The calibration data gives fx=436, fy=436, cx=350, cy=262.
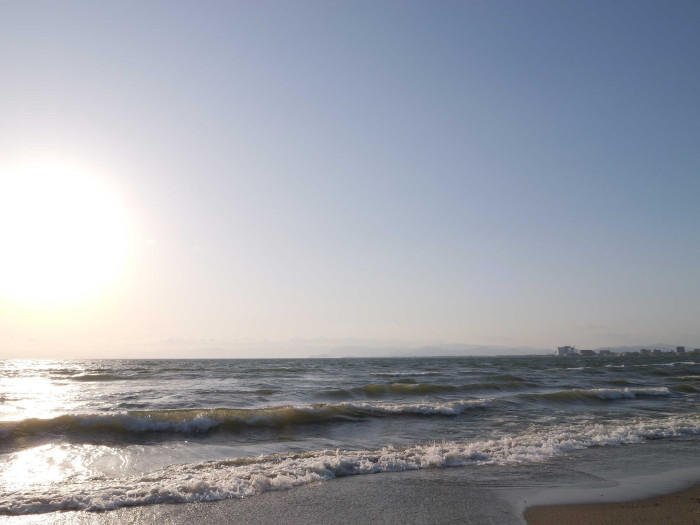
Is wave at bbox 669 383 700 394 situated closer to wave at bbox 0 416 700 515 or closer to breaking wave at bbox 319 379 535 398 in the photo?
breaking wave at bbox 319 379 535 398

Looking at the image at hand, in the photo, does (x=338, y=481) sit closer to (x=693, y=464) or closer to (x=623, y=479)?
(x=623, y=479)

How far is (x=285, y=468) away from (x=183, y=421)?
727 cm

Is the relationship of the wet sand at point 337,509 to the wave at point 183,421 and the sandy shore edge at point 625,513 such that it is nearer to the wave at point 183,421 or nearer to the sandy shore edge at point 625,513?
the sandy shore edge at point 625,513

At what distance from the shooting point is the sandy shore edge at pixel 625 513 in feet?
21.0

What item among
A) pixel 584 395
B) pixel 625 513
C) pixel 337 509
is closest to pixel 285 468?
pixel 337 509

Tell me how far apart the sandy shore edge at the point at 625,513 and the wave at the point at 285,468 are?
314 centimetres

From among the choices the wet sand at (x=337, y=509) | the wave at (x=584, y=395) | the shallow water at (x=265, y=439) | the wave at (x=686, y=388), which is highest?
the wet sand at (x=337, y=509)

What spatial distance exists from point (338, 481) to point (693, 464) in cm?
819

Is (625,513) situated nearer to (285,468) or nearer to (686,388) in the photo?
(285,468)

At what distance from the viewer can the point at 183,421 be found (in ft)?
49.1

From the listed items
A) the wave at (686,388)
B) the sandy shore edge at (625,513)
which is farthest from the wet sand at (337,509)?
the wave at (686,388)

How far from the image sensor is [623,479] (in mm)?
8711

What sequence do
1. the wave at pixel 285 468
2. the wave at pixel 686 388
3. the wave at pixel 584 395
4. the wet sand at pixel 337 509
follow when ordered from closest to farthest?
the wet sand at pixel 337 509 < the wave at pixel 285 468 < the wave at pixel 584 395 < the wave at pixel 686 388


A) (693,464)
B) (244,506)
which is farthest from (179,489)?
(693,464)
